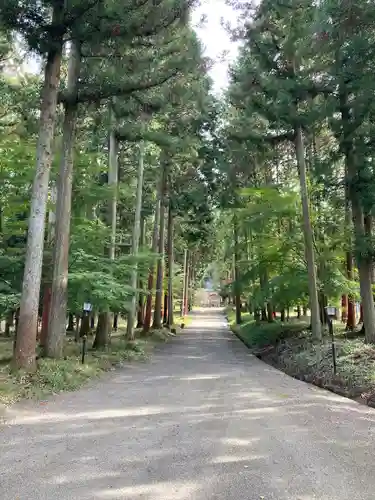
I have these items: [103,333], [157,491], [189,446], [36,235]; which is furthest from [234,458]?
[103,333]

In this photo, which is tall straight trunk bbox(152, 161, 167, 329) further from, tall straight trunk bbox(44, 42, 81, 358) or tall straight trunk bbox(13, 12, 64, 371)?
tall straight trunk bbox(13, 12, 64, 371)

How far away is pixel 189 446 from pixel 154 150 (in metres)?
17.5

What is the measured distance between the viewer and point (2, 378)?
26.9 feet

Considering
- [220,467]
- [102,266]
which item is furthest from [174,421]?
A: [102,266]

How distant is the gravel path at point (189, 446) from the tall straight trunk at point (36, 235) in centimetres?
134

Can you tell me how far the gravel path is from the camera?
3912 millimetres

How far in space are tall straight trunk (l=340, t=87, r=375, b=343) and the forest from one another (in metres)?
0.05

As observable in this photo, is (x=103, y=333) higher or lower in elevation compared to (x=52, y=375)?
higher

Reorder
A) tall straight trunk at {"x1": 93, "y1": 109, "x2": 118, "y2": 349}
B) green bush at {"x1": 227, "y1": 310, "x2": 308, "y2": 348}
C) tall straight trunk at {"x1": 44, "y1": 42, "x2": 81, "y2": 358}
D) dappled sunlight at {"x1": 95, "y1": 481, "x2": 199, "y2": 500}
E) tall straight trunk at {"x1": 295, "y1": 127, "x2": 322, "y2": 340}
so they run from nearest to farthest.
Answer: dappled sunlight at {"x1": 95, "y1": 481, "x2": 199, "y2": 500} → tall straight trunk at {"x1": 44, "y1": 42, "x2": 81, "y2": 358} → tall straight trunk at {"x1": 295, "y1": 127, "x2": 322, "y2": 340} → tall straight trunk at {"x1": 93, "y1": 109, "x2": 118, "y2": 349} → green bush at {"x1": 227, "y1": 310, "x2": 308, "y2": 348}

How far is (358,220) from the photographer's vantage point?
1461 cm

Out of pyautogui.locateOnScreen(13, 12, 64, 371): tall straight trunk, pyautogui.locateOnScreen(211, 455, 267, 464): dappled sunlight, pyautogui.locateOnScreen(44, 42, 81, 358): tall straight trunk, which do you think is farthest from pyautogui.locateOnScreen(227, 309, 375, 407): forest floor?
pyautogui.locateOnScreen(13, 12, 64, 371): tall straight trunk

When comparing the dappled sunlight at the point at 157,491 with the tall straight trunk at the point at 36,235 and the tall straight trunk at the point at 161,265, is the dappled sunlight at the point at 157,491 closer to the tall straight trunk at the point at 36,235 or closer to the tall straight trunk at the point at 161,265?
the tall straight trunk at the point at 36,235

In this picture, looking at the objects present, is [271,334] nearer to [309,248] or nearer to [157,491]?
[309,248]

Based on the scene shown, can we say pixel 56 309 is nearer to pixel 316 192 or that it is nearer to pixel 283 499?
pixel 283 499
